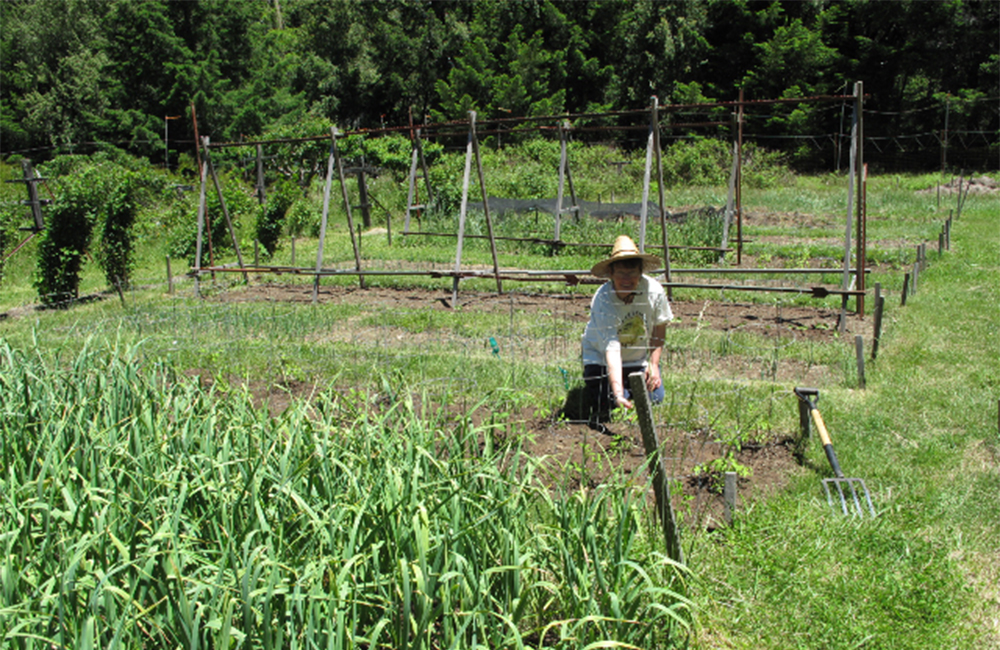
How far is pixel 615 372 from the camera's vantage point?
14.4ft

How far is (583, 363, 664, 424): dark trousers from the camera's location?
4.65m

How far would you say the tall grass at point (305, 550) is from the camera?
2109 millimetres

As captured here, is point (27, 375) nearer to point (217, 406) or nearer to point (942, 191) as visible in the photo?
point (217, 406)

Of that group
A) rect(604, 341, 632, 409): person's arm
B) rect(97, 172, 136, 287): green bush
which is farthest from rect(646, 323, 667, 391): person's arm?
rect(97, 172, 136, 287): green bush

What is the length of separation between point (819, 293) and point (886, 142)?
27016 millimetres

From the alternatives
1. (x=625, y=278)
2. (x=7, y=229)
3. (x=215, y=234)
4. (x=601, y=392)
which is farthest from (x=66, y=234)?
(x=625, y=278)

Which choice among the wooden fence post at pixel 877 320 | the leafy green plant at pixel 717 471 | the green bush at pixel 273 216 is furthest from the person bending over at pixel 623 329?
the green bush at pixel 273 216

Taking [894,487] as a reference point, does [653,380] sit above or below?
above

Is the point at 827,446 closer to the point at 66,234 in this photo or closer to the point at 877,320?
the point at 877,320

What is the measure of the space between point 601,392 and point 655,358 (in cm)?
39

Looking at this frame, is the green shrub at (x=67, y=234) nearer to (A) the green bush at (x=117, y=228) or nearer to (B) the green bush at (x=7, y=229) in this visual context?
(A) the green bush at (x=117, y=228)

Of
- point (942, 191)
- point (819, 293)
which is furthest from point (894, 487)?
point (942, 191)

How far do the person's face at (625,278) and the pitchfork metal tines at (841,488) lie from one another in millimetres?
1080

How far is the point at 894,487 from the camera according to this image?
3.82 metres
